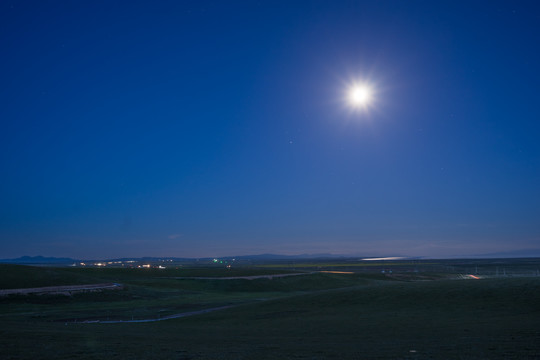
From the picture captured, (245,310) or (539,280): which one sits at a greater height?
(539,280)

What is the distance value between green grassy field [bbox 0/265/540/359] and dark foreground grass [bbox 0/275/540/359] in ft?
0.18

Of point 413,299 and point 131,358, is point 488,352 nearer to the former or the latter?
point 131,358

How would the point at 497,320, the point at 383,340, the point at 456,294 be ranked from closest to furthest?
the point at 383,340, the point at 497,320, the point at 456,294

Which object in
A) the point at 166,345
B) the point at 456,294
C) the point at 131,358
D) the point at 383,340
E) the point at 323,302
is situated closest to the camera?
the point at 131,358

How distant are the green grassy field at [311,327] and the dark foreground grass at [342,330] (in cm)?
6

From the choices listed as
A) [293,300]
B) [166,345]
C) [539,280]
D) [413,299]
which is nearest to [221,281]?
[293,300]

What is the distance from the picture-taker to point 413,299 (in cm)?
3762

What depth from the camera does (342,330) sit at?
25.1 meters

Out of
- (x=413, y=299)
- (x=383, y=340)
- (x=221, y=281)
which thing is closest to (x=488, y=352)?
(x=383, y=340)

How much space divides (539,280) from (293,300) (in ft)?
83.8

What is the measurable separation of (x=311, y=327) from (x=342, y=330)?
2.79 meters

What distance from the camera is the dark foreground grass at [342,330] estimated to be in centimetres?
1612

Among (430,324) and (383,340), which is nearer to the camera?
(383,340)

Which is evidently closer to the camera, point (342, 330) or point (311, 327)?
point (342, 330)
